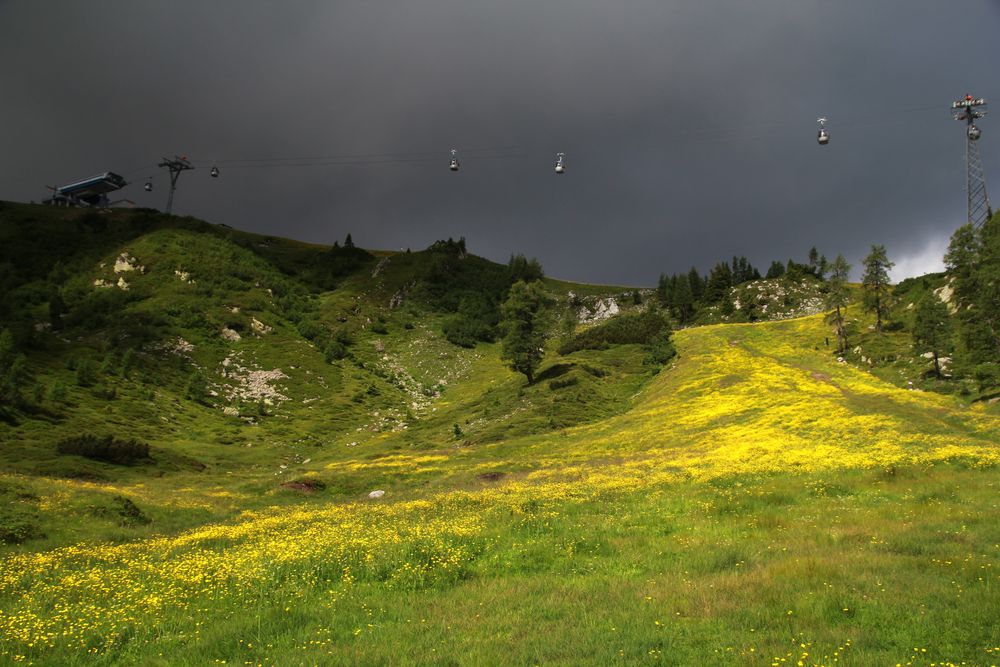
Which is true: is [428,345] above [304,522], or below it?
above

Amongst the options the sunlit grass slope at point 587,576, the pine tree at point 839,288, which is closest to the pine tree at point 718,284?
the pine tree at point 839,288

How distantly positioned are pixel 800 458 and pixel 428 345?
358 feet

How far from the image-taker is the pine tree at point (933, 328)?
5859cm

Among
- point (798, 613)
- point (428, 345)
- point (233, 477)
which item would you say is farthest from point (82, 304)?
point (798, 613)

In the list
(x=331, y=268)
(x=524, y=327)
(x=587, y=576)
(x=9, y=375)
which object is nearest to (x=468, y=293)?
(x=331, y=268)

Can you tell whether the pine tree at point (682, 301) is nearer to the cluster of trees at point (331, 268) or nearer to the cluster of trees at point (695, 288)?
the cluster of trees at point (695, 288)

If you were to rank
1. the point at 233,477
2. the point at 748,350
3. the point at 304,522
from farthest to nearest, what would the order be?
the point at 748,350 → the point at 233,477 → the point at 304,522

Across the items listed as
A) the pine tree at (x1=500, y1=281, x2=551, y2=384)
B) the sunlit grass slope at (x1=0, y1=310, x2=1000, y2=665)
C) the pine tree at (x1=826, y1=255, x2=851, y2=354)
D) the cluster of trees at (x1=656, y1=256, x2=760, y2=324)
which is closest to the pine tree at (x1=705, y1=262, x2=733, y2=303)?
the cluster of trees at (x1=656, y1=256, x2=760, y2=324)

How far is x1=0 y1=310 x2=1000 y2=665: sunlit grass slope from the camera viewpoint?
9633 millimetres

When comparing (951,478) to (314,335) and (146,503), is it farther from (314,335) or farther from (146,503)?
(314,335)

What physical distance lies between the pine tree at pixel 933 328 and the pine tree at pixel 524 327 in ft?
153

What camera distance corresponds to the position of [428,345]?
5285 inches

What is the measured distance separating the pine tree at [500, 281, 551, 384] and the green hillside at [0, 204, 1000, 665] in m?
4.65

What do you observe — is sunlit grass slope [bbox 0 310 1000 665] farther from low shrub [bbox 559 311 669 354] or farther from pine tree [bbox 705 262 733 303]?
pine tree [bbox 705 262 733 303]
